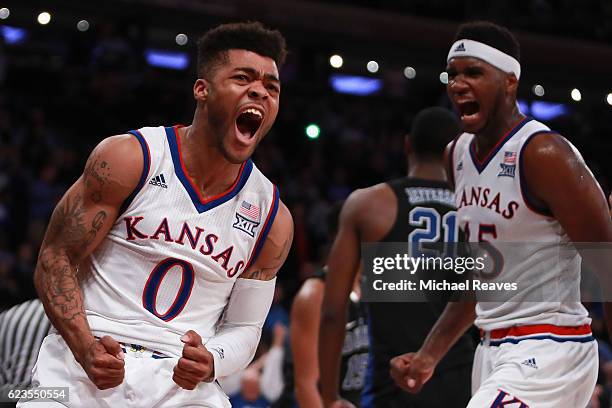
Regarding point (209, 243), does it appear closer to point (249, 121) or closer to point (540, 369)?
point (249, 121)

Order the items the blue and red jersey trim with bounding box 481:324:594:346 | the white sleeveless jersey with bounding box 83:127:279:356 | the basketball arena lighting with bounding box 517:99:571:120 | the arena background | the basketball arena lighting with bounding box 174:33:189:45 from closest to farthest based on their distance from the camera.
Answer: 1. the white sleeveless jersey with bounding box 83:127:279:356
2. the blue and red jersey trim with bounding box 481:324:594:346
3. the arena background
4. the basketball arena lighting with bounding box 517:99:571:120
5. the basketball arena lighting with bounding box 174:33:189:45

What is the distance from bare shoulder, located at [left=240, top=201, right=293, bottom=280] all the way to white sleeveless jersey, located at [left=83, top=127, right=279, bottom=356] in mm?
109

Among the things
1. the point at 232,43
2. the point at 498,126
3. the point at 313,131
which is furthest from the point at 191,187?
the point at 313,131

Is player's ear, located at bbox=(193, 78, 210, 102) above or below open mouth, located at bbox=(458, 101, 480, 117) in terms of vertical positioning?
below

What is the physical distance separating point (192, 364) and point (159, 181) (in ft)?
2.25

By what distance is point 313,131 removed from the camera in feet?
41.3

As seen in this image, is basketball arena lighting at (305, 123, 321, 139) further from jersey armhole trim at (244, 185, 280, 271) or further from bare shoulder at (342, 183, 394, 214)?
jersey armhole trim at (244, 185, 280, 271)

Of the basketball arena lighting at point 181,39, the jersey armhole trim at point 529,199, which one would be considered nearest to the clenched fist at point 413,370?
the jersey armhole trim at point 529,199

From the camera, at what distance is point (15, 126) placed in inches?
396

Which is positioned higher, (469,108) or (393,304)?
(469,108)

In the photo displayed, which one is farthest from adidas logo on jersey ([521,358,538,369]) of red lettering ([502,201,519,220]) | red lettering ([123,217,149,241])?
red lettering ([123,217,149,241])

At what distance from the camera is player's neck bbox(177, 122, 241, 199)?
11.0 feet

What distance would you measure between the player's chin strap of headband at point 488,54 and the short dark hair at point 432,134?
0.83m

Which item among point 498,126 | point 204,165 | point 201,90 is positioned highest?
point 498,126
